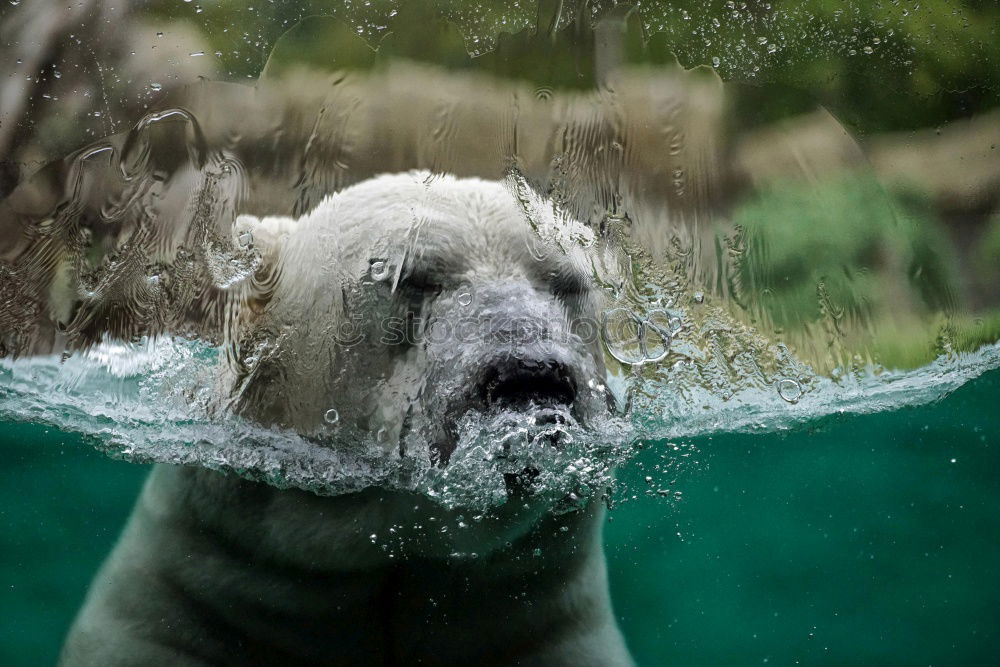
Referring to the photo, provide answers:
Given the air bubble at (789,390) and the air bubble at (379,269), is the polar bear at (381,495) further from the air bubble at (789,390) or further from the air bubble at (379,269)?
the air bubble at (789,390)

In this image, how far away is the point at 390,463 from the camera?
7.86ft

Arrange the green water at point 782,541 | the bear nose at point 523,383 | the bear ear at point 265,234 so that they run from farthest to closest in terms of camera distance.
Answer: the green water at point 782,541 < the bear ear at point 265,234 < the bear nose at point 523,383

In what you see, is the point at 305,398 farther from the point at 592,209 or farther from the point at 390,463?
the point at 592,209

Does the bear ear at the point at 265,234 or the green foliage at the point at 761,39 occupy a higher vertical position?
the green foliage at the point at 761,39

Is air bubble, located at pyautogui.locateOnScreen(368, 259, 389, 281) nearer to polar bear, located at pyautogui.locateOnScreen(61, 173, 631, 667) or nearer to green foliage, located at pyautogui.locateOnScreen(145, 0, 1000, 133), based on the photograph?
polar bear, located at pyautogui.locateOnScreen(61, 173, 631, 667)

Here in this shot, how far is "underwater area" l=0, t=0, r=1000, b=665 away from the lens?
7.63ft

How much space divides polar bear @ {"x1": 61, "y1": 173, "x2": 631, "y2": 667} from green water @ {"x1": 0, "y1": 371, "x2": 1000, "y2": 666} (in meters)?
0.87

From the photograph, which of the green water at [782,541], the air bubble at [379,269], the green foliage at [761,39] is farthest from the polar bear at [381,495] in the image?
the green water at [782,541]

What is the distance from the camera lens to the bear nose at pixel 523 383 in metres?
1.94

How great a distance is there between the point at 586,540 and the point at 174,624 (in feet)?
4.69

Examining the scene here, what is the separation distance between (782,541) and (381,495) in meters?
5.32

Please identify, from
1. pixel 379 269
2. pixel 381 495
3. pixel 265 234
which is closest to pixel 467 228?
pixel 379 269

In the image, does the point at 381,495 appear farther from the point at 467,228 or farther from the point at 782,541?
the point at 782,541

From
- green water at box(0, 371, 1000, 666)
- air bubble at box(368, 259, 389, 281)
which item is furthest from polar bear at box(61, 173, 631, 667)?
green water at box(0, 371, 1000, 666)
